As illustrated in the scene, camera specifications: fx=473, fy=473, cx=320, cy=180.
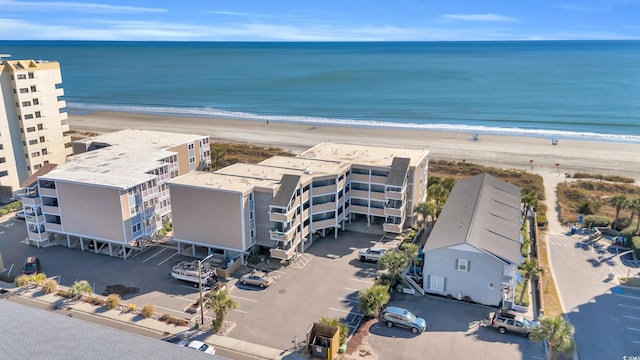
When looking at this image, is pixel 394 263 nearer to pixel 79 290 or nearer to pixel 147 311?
pixel 147 311

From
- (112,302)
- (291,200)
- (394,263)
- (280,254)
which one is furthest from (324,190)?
(112,302)

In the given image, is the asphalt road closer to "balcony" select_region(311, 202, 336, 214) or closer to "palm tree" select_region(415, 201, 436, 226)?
"palm tree" select_region(415, 201, 436, 226)

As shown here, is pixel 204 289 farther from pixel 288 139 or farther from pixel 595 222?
pixel 288 139

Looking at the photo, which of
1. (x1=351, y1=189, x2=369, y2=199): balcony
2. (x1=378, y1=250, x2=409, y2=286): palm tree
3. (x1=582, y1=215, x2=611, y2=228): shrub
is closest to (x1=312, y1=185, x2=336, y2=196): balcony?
(x1=351, y1=189, x2=369, y2=199): balcony

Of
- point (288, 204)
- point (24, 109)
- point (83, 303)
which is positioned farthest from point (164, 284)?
point (24, 109)

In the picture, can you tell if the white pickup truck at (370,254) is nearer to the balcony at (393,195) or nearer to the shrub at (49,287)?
the balcony at (393,195)
